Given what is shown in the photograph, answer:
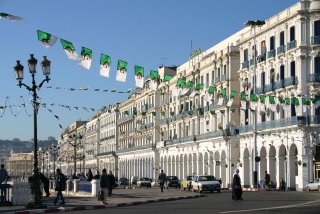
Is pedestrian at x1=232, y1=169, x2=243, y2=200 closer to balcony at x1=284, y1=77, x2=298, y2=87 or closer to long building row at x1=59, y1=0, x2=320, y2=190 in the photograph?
long building row at x1=59, y1=0, x2=320, y2=190

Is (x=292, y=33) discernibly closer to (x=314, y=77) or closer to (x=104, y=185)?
(x=314, y=77)

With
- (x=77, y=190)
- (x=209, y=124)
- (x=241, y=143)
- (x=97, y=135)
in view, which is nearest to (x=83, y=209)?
(x=77, y=190)

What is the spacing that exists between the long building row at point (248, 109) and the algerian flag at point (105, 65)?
1401cm

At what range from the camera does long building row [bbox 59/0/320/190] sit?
181 feet

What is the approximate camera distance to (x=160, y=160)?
331 ft

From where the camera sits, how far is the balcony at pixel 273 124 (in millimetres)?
55594

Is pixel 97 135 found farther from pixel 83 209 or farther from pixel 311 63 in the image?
pixel 83 209

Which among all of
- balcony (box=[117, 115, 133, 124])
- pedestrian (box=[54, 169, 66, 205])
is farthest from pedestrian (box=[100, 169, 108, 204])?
balcony (box=[117, 115, 133, 124])

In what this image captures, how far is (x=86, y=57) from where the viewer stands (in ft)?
104

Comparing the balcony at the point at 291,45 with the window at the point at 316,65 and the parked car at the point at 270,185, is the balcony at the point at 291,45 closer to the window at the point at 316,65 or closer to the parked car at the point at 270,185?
the window at the point at 316,65

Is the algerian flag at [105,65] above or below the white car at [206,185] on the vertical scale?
above

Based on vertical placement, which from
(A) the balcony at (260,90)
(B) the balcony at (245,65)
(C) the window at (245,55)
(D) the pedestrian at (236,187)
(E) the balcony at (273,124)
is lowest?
(D) the pedestrian at (236,187)

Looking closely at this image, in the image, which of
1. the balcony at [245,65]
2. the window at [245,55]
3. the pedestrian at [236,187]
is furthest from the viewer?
the window at [245,55]

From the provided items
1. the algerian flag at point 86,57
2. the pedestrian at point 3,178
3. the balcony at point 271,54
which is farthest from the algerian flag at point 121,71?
the balcony at point 271,54
